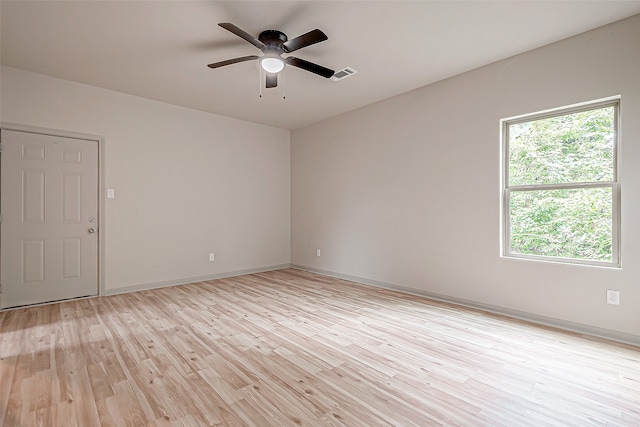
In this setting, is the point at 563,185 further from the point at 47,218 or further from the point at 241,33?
the point at 47,218

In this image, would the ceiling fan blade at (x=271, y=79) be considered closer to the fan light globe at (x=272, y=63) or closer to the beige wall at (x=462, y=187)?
the fan light globe at (x=272, y=63)

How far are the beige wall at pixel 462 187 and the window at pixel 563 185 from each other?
133 mm

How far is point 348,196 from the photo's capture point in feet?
17.0

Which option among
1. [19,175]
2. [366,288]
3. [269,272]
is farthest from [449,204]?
[19,175]

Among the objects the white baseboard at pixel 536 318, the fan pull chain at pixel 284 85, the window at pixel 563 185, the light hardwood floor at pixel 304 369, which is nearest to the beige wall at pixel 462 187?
the white baseboard at pixel 536 318

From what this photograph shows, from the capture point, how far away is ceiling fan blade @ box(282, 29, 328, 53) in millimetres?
2359

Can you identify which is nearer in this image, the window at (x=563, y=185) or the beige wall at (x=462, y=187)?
the beige wall at (x=462, y=187)

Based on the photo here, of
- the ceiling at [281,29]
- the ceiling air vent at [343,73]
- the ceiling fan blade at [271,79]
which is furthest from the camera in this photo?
the ceiling air vent at [343,73]

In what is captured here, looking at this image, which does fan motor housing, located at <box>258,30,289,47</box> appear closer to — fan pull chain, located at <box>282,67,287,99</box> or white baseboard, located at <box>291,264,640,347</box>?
fan pull chain, located at <box>282,67,287,99</box>

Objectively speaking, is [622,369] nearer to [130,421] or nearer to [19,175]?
[130,421]

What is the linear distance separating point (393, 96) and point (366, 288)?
2.92 meters

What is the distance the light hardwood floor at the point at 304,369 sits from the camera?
5.70 ft

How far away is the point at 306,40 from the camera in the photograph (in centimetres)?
248

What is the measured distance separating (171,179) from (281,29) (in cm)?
308
